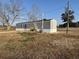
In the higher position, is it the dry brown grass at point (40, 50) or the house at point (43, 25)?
the house at point (43, 25)

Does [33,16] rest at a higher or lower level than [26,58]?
higher

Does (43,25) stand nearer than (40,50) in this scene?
No

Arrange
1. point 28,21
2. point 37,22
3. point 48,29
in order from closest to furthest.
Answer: point 48,29, point 37,22, point 28,21

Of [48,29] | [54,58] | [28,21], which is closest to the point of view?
[54,58]

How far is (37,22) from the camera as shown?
50.1 m

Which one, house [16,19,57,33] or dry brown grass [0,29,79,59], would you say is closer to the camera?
dry brown grass [0,29,79,59]

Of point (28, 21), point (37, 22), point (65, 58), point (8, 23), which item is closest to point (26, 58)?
point (65, 58)

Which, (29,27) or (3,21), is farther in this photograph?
(3,21)

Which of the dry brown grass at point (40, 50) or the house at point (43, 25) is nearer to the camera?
the dry brown grass at point (40, 50)

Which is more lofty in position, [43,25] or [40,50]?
[43,25]

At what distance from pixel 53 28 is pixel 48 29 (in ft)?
5.63

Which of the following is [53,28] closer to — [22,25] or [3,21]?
[22,25]

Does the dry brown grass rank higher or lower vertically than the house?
lower

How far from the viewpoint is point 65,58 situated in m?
6.64
